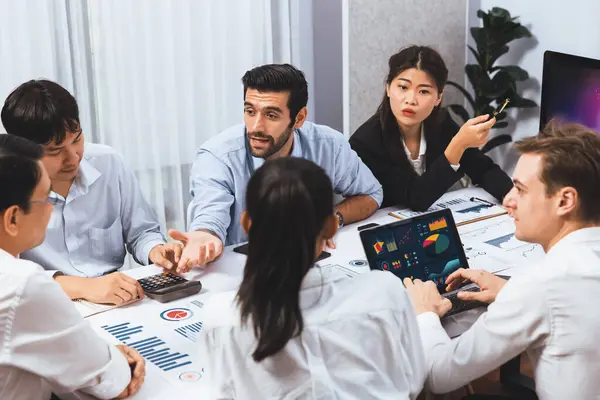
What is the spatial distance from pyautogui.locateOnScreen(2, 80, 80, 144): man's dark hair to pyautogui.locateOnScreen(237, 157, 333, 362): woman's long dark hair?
990 mm

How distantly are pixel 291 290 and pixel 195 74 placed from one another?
7.72 ft

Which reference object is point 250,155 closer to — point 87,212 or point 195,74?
point 87,212

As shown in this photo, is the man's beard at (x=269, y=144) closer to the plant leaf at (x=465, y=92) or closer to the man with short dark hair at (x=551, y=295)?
the man with short dark hair at (x=551, y=295)

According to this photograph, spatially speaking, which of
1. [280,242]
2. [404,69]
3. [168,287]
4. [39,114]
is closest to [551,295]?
[280,242]

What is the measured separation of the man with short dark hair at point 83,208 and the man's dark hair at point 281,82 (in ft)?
1.62

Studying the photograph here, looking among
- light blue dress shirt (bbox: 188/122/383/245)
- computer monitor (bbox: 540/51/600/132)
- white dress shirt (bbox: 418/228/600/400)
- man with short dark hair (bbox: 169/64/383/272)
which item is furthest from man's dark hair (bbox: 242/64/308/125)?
white dress shirt (bbox: 418/228/600/400)

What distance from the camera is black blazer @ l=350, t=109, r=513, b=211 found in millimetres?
2586

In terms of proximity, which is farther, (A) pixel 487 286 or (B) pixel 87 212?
(B) pixel 87 212

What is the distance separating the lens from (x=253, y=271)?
120 centimetres

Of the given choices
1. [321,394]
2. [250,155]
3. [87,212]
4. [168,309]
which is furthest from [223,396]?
[250,155]

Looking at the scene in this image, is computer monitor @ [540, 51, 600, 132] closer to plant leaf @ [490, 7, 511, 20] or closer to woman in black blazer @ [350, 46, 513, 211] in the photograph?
woman in black blazer @ [350, 46, 513, 211]

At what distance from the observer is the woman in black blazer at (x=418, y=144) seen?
259 centimetres

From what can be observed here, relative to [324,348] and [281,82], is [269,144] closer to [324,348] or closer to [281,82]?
[281,82]

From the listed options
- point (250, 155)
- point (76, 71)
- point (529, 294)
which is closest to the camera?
point (529, 294)
